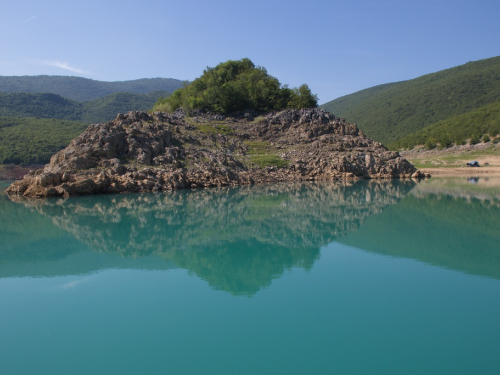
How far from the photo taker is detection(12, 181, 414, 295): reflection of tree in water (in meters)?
13.2

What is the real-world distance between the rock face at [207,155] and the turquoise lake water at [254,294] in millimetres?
14156

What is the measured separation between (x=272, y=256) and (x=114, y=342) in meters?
7.14

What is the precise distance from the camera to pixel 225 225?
64.4ft

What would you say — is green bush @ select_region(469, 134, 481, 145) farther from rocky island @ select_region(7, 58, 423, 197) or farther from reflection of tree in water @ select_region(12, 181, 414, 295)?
reflection of tree in water @ select_region(12, 181, 414, 295)

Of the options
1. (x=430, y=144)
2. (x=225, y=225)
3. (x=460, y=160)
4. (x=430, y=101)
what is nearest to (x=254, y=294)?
(x=225, y=225)

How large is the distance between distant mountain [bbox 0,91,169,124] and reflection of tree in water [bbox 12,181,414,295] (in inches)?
3480

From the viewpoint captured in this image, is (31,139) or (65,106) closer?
(31,139)

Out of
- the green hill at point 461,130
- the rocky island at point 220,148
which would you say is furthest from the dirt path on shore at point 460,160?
the rocky island at point 220,148

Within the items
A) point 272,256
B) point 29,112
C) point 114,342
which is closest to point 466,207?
point 272,256

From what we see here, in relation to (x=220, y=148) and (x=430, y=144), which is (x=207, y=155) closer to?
(x=220, y=148)

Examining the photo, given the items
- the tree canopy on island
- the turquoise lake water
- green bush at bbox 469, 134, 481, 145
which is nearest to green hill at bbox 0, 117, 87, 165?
the tree canopy on island

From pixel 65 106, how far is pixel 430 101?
388 feet

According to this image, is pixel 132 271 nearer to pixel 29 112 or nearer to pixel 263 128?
pixel 263 128

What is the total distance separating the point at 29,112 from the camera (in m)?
118
